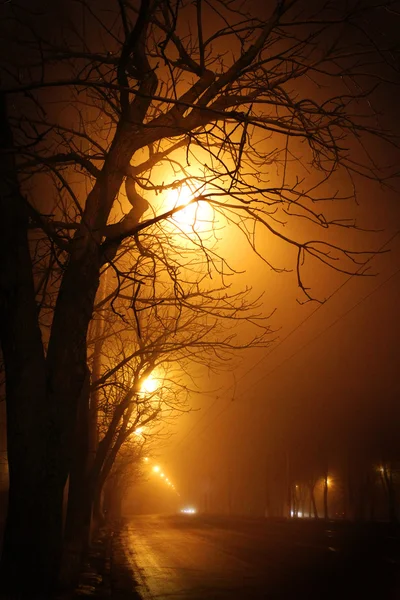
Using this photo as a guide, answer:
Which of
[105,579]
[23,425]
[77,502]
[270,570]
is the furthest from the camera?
[270,570]

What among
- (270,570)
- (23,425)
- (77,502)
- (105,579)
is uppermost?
(23,425)

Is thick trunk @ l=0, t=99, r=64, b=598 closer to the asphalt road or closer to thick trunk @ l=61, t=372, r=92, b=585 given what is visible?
thick trunk @ l=61, t=372, r=92, b=585

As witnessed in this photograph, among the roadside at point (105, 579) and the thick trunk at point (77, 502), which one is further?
the roadside at point (105, 579)

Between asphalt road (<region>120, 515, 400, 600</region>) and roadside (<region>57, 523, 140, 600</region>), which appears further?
roadside (<region>57, 523, 140, 600</region>)

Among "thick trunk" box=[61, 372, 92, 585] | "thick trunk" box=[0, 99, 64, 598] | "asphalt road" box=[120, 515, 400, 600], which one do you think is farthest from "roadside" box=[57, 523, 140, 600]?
"thick trunk" box=[0, 99, 64, 598]

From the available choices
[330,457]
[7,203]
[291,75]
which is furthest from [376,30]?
[330,457]

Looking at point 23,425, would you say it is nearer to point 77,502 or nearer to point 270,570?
point 77,502

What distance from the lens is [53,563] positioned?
5.08 metres

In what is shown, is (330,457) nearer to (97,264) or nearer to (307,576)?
(307,576)

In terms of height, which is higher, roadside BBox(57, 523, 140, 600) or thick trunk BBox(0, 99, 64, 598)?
thick trunk BBox(0, 99, 64, 598)

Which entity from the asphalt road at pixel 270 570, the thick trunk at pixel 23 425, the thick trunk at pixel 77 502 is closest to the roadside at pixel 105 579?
the asphalt road at pixel 270 570

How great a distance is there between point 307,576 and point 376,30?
11.4 metres

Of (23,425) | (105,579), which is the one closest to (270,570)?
(105,579)

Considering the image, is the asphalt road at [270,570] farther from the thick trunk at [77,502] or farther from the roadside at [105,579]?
the thick trunk at [77,502]
